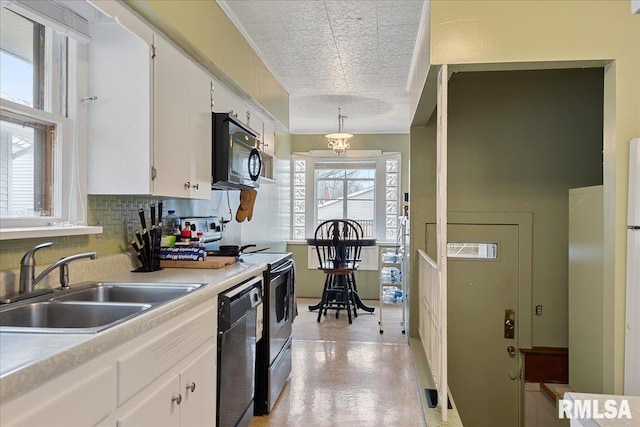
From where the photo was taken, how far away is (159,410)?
1.37 meters

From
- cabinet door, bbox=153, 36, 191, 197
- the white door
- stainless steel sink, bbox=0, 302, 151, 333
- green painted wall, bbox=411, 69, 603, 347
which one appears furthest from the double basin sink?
green painted wall, bbox=411, 69, 603, 347

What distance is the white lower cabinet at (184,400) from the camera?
1.29 m

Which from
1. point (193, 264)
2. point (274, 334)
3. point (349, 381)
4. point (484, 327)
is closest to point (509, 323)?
point (484, 327)

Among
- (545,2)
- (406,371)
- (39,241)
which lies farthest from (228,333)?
(545,2)

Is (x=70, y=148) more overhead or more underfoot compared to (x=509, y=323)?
more overhead

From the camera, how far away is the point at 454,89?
3.57 metres

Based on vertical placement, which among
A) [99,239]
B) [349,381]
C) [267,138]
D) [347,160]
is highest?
[347,160]

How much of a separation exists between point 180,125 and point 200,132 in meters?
0.24

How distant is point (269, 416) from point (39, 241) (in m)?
1.72

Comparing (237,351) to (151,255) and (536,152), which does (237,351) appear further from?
(536,152)

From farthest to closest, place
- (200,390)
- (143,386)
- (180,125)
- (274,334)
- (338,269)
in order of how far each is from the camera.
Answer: (338,269)
(274,334)
(180,125)
(200,390)
(143,386)

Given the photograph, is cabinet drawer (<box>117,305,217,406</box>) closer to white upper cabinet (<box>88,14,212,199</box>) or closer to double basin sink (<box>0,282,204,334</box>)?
double basin sink (<box>0,282,204,334</box>)

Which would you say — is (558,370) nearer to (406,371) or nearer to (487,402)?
(487,402)

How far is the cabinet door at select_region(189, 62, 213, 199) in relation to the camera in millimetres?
→ 2314
